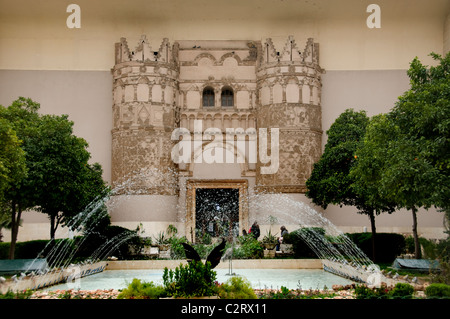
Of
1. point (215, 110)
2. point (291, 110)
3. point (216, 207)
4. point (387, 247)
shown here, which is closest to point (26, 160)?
point (215, 110)

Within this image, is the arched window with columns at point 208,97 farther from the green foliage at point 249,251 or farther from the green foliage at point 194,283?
the green foliage at point 194,283

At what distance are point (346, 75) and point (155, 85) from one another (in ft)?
25.0

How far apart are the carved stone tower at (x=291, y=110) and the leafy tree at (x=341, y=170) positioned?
6.36ft

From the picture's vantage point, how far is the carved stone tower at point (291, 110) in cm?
2214

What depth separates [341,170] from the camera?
18984 millimetres

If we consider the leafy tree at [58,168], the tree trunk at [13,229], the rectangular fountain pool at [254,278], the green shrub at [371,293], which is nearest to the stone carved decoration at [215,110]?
the leafy tree at [58,168]

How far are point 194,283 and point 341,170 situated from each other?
474 inches

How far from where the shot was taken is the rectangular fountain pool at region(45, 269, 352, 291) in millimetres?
11875

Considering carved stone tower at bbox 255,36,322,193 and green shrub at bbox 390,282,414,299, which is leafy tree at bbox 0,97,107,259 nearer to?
carved stone tower at bbox 255,36,322,193

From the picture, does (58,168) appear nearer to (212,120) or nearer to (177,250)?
(177,250)

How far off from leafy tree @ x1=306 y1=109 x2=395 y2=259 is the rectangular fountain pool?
335 centimetres

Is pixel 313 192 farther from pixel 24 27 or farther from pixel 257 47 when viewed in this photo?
pixel 24 27

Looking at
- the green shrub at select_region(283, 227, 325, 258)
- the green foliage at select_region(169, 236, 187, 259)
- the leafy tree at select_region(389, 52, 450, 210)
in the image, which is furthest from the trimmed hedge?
the leafy tree at select_region(389, 52, 450, 210)
